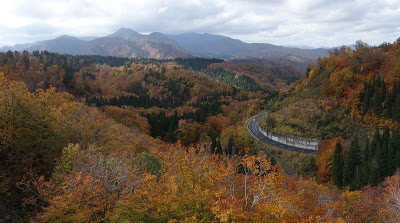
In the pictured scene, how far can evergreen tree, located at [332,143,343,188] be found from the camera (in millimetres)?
43188

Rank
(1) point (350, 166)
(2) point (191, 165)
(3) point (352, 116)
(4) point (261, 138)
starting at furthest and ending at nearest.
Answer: (4) point (261, 138), (3) point (352, 116), (1) point (350, 166), (2) point (191, 165)

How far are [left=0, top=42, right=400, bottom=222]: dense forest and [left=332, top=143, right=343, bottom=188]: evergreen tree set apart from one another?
7.1 inches

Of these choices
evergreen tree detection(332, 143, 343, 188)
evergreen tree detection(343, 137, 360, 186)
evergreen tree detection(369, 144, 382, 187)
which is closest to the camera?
evergreen tree detection(369, 144, 382, 187)

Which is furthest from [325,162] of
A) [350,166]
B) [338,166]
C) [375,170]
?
[375,170]

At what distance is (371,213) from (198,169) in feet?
64.1

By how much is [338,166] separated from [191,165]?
1395 inches

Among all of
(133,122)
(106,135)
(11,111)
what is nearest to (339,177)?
(106,135)

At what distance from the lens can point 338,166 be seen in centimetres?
4316

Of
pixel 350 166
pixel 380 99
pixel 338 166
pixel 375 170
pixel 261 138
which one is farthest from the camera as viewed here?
pixel 261 138

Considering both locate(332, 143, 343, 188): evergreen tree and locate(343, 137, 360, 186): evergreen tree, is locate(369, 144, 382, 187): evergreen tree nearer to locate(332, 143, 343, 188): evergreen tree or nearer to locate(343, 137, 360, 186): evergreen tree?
locate(343, 137, 360, 186): evergreen tree

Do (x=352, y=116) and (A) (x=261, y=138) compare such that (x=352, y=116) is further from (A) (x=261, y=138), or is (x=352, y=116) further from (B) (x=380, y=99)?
(A) (x=261, y=138)

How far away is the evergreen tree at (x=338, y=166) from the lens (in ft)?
142

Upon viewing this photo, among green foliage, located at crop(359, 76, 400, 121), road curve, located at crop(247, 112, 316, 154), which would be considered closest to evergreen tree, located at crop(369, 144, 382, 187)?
road curve, located at crop(247, 112, 316, 154)

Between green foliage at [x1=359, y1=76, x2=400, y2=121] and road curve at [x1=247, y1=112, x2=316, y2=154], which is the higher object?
green foliage at [x1=359, y1=76, x2=400, y2=121]
